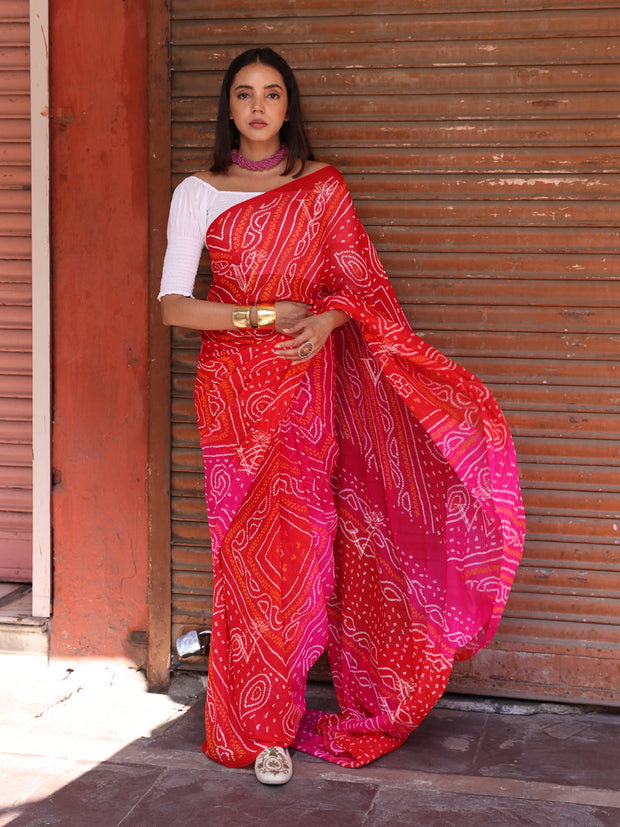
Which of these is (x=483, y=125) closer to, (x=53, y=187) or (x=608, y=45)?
(x=608, y=45)

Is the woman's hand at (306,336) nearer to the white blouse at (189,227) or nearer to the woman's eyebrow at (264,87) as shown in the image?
the white blouse at (189,227)

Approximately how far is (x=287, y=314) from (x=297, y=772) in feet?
4.48

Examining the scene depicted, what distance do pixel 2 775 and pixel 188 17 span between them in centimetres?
255

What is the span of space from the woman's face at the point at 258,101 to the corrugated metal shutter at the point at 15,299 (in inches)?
50.0

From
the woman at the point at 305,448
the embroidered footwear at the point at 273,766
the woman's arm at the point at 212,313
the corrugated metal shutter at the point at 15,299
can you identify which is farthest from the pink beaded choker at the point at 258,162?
the embroidered footwear at the point at 273,766

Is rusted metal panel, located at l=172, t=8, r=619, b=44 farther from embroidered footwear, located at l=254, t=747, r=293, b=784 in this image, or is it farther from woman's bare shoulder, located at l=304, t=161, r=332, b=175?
embroidered footwear, located at l=254, t=747, r=293, b=784

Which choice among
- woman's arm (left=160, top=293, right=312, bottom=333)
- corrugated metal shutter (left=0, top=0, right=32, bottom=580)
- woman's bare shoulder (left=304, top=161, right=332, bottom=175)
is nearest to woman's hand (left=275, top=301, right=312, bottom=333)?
woman's arm (left=160, top=293, right=312, bottom=333)

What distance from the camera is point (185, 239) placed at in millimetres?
2900

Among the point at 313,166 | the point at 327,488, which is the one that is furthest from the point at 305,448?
the point at 313,166

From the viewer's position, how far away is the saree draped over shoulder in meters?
2.80

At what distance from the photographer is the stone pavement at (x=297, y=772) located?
8.21 ft

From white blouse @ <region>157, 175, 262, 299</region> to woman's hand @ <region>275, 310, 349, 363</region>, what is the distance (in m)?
0.36

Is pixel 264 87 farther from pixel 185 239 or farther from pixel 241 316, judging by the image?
pixel 241 316

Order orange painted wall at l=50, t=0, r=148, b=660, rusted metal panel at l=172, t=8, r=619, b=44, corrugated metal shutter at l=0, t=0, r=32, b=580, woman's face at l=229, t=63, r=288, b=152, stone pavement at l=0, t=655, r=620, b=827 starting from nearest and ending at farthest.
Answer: stone pavement at l=0, t=655, r=620, b=827, woman's face at l=229, t=63, r=288, b=152, rusted metal panel at l=172, t=8, r=619, b=44, orange painted wall at l=50, t=0, r=148, b=660, corrugated metal shutter at l=0, t=0, r=32, b=580
